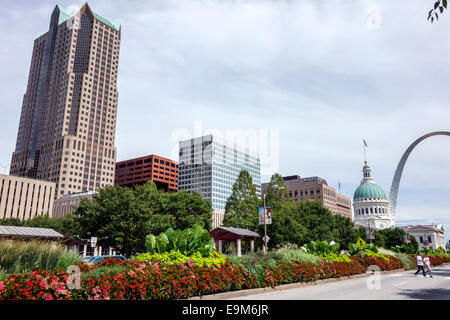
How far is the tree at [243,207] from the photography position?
63.8m

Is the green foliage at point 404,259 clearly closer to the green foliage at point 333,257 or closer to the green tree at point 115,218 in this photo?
the green foliage at point 333,257

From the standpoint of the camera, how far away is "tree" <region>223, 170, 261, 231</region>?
6384cm

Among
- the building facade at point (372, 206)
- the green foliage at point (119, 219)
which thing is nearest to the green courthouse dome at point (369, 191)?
the building facade at point (372, 206)

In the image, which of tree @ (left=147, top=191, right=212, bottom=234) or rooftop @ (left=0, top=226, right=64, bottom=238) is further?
tree @ (left=147, top=191, right=212, bottom=234)

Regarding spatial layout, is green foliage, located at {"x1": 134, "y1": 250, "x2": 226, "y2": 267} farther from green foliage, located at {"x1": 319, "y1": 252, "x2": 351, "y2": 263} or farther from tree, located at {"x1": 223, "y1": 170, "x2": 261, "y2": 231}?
tree, located at {"x1": 223, "y1": 170, "x2": 261, "y2": 231}

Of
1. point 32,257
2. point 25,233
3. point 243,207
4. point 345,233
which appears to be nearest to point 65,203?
point 243,207

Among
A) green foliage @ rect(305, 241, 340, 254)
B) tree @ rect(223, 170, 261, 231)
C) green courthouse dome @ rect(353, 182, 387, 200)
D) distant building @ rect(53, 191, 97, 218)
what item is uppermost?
green courthouse dome @ rect(353, 182, 387, 200)

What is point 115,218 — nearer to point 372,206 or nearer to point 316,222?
point 316,222

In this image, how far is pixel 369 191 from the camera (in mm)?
172000

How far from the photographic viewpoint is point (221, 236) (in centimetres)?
4066

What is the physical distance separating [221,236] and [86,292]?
3230 cm

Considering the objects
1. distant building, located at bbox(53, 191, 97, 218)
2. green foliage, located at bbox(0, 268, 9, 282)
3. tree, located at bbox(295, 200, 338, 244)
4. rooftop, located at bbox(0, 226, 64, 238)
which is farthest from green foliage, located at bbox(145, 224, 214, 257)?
distant building, located at bbox(53, 191, 97, 218)

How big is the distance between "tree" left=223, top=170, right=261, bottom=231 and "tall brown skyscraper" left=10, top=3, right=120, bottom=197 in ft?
367

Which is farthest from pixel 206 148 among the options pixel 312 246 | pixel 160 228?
pixel 312 246
